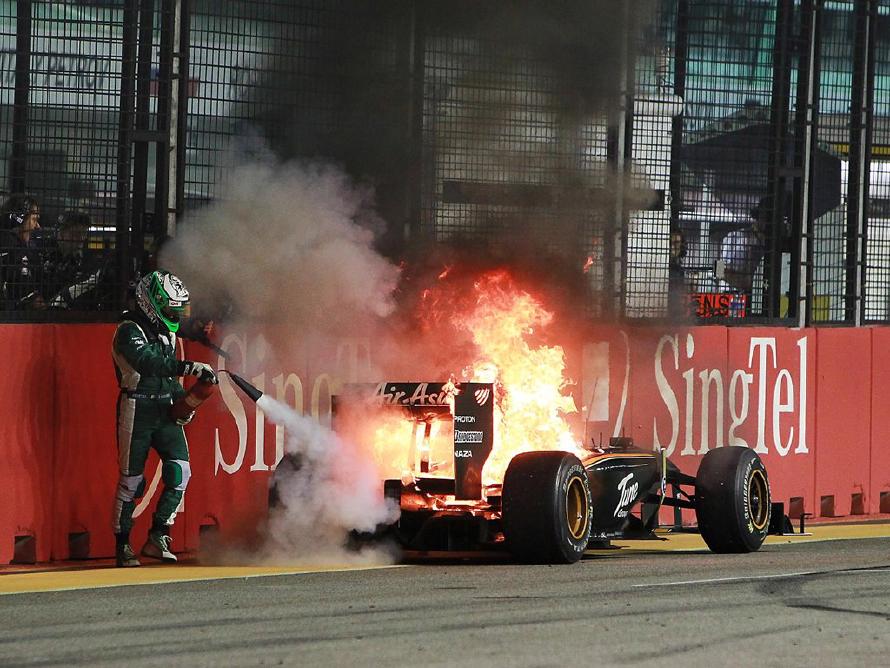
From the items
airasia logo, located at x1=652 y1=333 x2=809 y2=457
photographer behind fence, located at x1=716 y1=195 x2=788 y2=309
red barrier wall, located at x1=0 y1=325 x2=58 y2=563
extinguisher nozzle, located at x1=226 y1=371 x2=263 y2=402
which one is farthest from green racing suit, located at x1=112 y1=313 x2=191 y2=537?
photographer behind fence, located at x1=716 y1=195 x2=788 y2=309

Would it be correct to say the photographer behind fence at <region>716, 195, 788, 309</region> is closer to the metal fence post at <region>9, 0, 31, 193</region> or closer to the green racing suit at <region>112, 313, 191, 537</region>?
the green racing suit at <region>112, 313, 191, 537</region>

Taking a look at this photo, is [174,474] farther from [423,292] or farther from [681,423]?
[681,423]

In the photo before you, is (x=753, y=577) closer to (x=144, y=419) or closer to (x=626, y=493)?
Result: (x=626, y=493)

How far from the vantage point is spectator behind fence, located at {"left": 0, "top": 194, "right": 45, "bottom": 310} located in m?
12.5

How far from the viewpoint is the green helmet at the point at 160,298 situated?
1173cm

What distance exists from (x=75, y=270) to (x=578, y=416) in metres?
4.54

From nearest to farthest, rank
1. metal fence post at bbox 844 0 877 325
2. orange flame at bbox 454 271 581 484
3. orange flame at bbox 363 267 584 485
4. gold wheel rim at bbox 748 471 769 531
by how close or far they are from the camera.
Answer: orange flame at bbox 363 267 584 485 < orange flame at bbox 454 271 581 484 < gold wheel rim at bbox 748 471 769 531 < metal fence post at bbox 844 0 877 325

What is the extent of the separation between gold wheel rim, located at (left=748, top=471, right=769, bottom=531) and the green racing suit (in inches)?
163

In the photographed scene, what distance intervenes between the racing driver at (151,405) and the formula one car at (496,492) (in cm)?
109

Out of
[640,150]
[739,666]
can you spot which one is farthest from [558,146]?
[739,666]

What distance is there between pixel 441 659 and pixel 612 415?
7744 millimetres

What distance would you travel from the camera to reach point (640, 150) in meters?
16.0

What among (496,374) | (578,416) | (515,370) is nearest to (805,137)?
(578,416)

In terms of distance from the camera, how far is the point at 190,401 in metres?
11.6
